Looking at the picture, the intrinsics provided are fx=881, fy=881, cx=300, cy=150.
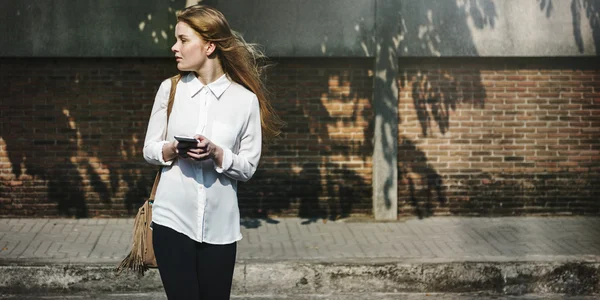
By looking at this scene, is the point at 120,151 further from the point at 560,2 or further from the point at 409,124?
the point at 560,2

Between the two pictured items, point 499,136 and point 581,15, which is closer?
point 581,15

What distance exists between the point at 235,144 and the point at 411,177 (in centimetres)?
686

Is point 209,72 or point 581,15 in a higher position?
point 581,15

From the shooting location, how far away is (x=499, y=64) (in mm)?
10719

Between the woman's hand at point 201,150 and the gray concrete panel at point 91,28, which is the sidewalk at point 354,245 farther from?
the woman's hand at point 201,150

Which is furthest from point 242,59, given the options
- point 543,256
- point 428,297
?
point 543,256

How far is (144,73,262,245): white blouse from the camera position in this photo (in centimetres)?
400

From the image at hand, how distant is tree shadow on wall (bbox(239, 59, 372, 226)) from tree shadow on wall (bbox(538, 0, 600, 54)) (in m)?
2.32

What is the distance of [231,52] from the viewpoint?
4172 millimetres

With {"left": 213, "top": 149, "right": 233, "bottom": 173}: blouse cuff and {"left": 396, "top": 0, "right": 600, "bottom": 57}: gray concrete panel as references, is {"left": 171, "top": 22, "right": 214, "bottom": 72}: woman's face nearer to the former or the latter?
{"left": 213, "top": 149, "right": 233, "bottom": 173}: blouse cuff

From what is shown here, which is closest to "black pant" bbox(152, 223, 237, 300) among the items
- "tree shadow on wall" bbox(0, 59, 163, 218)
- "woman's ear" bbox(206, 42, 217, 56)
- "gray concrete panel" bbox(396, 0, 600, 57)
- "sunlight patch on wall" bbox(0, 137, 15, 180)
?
"woman's ear" bbox(206, 42, 217, 56)

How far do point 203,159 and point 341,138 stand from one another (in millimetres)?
6916

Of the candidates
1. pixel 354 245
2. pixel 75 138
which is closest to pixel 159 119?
pixel 354 245

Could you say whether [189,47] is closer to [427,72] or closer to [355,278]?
[355,278]
